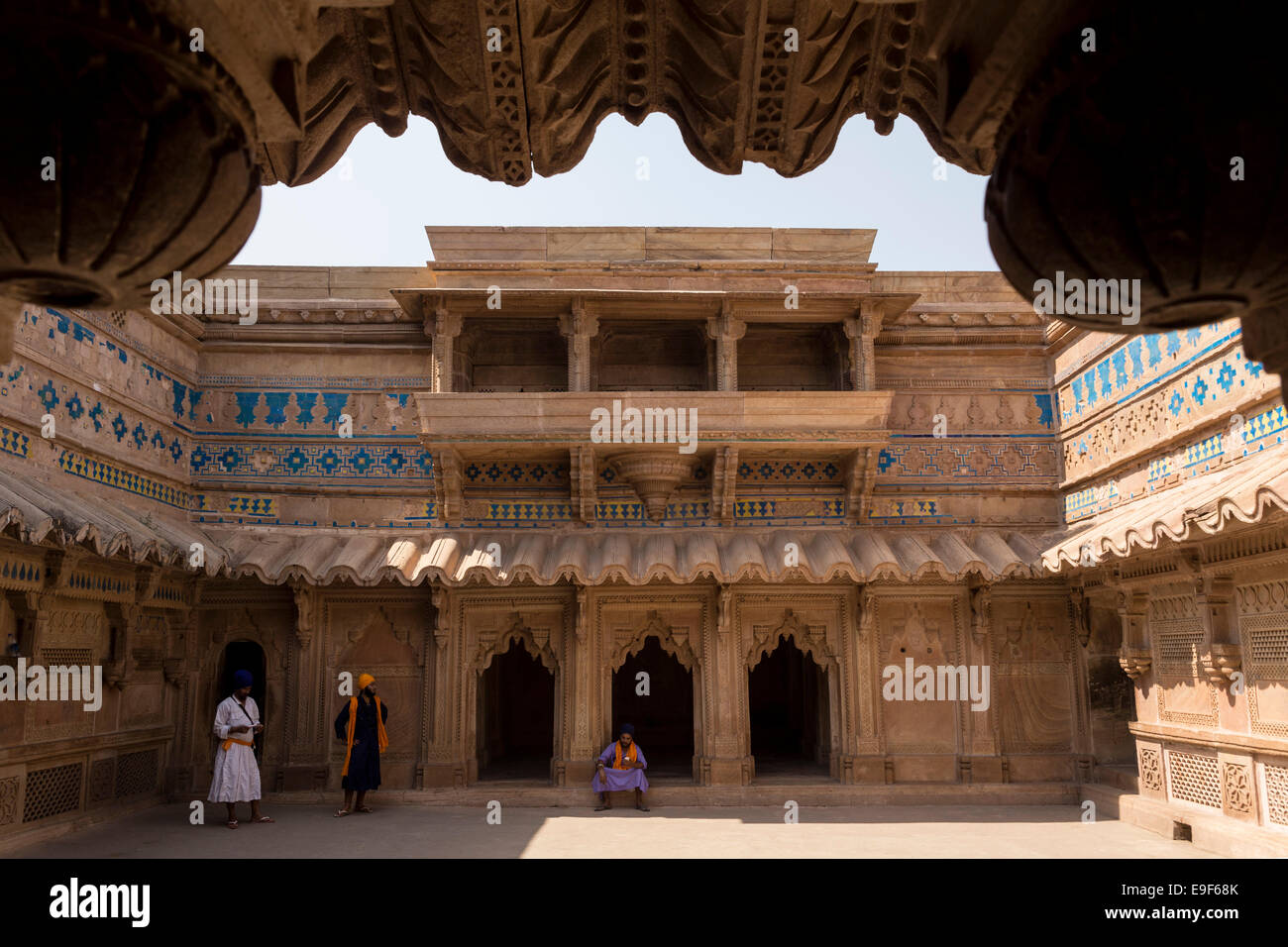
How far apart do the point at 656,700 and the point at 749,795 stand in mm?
5694

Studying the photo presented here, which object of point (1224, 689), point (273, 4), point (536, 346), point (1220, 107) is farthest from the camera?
point (536, 346)

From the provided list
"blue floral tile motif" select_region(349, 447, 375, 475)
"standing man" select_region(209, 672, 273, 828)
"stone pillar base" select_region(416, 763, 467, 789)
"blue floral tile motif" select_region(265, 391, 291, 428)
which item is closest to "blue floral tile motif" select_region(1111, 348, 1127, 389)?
"stone pillar base" select_region(416, 763, 467, 789)

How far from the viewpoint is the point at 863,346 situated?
1130 centimetres

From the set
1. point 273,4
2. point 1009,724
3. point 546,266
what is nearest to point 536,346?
point 546,266

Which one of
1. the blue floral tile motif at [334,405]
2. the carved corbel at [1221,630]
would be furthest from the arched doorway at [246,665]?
the carved corbel at [1221,630]

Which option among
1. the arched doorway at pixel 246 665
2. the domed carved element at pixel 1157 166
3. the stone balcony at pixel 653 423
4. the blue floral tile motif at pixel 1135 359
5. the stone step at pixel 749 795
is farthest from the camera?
the arched doorway at pixel 246 665

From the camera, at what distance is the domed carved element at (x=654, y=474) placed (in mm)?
11133

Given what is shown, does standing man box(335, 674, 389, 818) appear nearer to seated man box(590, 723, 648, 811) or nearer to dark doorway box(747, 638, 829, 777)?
seated man box(590, 723, 648, 811)

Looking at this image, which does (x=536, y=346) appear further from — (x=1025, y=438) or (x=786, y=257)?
(x=1025, y=438)

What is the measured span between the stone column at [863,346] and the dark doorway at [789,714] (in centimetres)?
397

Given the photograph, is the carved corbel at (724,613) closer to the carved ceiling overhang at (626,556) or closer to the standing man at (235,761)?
the carved ceiling overhang at (626,556)

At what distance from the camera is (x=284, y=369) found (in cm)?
1188

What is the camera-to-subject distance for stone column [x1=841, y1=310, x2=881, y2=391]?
1124cm

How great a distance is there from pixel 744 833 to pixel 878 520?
4262 millimetres
